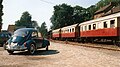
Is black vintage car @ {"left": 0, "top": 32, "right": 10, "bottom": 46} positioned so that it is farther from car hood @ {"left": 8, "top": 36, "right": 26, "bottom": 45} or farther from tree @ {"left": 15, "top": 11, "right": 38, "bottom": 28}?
tree @ {"left": 15, "top": 11, "right": 38, "bottom": 28}

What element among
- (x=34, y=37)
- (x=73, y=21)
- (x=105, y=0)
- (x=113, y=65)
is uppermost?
(x=105, y=0)

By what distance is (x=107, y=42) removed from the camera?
3050cm

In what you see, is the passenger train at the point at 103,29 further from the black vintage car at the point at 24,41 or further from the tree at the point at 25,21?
the tree at the point at 25,21

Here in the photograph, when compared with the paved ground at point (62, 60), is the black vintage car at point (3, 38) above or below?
above

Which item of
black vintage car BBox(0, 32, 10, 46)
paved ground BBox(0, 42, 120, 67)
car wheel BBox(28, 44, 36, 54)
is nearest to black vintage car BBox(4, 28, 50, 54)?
car wheel BBox(28, 44, 36, 54)

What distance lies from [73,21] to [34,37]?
89.7 metres

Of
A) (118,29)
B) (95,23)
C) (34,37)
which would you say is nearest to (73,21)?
(95,23)

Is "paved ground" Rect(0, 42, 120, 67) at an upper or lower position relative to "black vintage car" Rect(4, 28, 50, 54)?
lower

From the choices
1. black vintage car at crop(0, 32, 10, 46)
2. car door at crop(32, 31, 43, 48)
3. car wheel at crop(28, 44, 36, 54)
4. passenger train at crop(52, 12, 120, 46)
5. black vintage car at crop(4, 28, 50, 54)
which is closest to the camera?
black vintage car at crop(4, 28, 50, 54)

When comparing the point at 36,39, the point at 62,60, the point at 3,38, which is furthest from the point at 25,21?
the point at 62,60

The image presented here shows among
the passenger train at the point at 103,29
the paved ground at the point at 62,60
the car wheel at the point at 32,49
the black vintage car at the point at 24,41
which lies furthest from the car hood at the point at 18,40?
the passenger train at the point at 103,29

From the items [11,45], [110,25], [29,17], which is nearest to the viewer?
[11,45]

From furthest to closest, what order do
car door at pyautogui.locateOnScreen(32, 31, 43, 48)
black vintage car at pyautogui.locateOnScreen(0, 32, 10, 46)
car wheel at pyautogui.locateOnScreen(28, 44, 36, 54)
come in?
black vintage car at pyautogui.locateOnScreen(0, 32, 10, 46), car door at pyautogui.locateOnScreen(32, 31, 43, 48), car wheel at pyautogui.locateOnScreen(28, 44, 36, 54)

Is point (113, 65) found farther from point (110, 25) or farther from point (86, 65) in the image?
point (110, 25)
